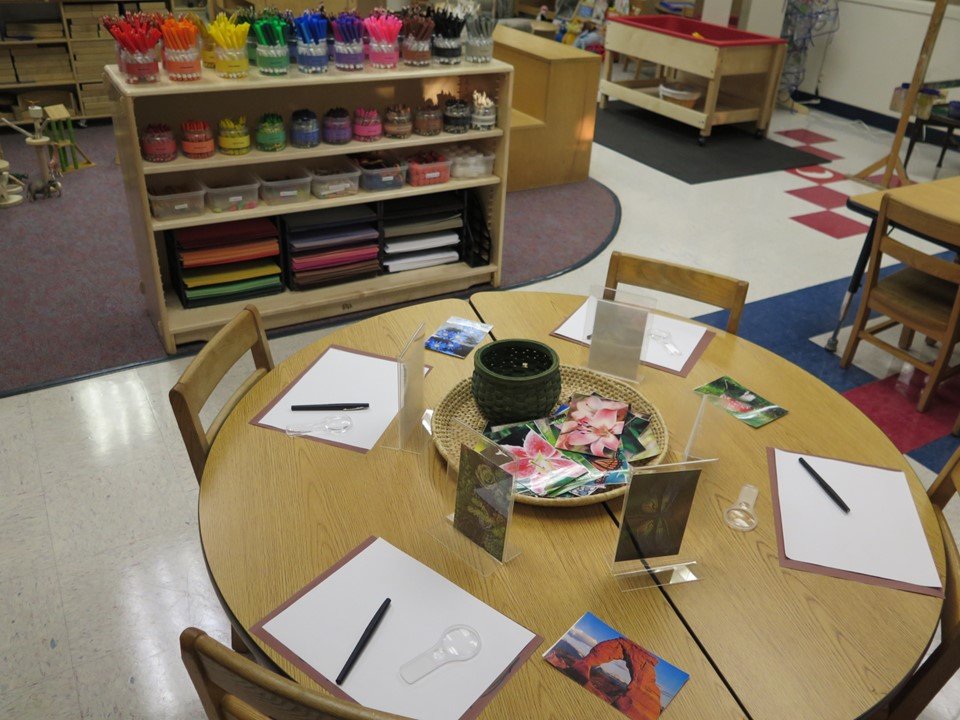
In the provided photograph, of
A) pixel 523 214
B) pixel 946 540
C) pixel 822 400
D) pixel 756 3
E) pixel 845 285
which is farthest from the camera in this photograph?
pixel 756 3

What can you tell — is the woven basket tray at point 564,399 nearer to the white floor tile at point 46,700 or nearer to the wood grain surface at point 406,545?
the wood grain surface at point 406,545

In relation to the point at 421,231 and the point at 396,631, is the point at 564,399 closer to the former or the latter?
the point at 396,631

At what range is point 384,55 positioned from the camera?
10.4 ft

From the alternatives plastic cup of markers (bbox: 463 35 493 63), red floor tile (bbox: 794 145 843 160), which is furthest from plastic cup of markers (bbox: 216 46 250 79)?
red floor tile (bbox: 794 145 843 160)

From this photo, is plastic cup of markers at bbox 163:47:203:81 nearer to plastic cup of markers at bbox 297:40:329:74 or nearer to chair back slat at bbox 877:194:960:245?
plastic cup of markers at bbox 297:40:329:74

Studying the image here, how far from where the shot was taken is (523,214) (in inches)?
189

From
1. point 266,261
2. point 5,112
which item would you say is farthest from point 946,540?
point 5,112

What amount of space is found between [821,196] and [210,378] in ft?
15.9

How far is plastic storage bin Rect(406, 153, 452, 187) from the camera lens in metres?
3.47

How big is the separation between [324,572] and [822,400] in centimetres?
117

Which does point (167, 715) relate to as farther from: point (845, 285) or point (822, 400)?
point (845, 285)

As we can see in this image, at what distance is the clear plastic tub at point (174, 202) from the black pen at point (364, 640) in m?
2.30

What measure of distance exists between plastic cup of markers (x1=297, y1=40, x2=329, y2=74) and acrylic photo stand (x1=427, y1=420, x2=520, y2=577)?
221 centimetres

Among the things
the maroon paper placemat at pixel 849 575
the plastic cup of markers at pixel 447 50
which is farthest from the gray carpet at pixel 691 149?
the maroon paper placemat at pixel 849 575
